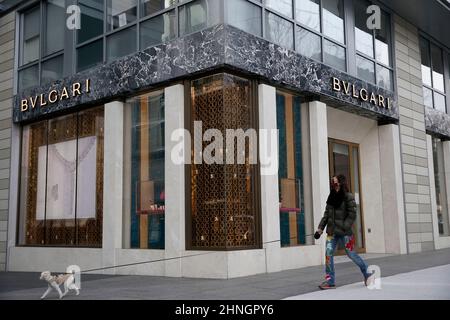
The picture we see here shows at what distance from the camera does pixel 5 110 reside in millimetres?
16047

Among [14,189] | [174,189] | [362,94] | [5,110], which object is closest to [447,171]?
[362,94]

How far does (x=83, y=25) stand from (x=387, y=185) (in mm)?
10048

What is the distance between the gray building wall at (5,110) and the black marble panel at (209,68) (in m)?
1.48

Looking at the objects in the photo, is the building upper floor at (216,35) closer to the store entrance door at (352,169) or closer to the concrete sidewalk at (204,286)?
the store entrance door at (352,169)

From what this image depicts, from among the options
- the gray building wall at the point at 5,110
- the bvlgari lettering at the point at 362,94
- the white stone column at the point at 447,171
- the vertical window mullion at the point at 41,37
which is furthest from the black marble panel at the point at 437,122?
the gray building wall at the point at 5,110

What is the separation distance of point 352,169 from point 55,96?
9039mm

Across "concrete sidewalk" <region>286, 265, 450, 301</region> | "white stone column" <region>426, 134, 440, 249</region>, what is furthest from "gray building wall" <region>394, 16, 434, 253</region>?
"concrete sidewalk" <region>286, 265, 450, 301</region>

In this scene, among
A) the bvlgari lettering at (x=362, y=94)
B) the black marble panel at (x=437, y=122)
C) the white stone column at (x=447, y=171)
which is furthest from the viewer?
the white stone column at (x=447, y=171)

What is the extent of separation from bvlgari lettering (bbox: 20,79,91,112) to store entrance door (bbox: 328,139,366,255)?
726 cm

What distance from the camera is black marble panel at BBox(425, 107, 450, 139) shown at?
18.2m

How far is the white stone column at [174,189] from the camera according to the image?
1079cm

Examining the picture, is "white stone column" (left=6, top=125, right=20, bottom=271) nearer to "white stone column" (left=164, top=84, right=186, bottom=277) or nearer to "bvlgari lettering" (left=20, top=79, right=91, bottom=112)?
"bvlgari lettering" (left=20, top=79, right=91, bottom=112)
